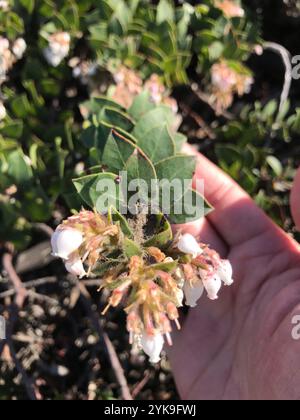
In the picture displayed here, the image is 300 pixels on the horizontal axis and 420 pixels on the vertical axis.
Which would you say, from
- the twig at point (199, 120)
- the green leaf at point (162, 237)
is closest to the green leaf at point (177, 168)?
the green leaf at point (162, 237)

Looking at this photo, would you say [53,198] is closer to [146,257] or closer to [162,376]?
[146,257]

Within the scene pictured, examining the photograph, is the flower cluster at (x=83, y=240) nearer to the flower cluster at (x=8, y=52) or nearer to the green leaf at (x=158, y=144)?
the green leaf at (x=158, y=144)

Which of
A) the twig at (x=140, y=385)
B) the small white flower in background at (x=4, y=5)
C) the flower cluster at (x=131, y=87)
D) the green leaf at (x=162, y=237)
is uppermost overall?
the small white flower in background at (x=4, y=5)

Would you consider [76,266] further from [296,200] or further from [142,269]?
[296,200]

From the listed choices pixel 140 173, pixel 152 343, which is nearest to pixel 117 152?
pixel 140 173

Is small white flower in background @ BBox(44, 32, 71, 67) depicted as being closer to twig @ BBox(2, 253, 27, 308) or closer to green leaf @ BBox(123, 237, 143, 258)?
twig @ BBox(2, 253, 27, 308)

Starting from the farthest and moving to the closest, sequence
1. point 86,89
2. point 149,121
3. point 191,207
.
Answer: point 86,89, point 149,121, point 191,207

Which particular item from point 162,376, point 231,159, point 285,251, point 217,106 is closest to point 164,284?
point 285,251
